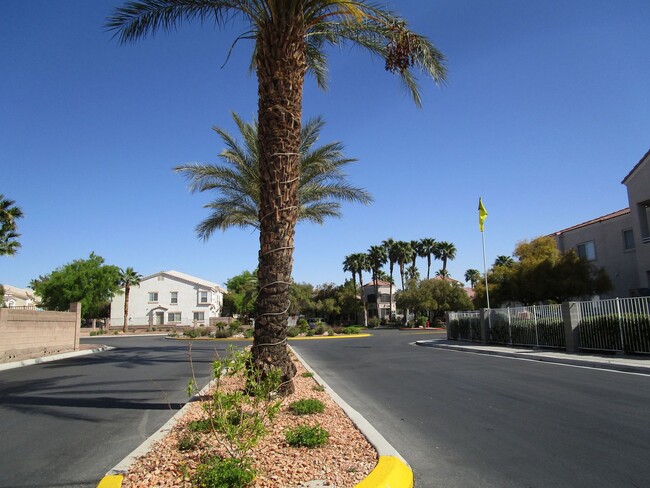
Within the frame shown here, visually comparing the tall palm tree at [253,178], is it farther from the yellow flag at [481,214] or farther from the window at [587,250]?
the window at [587,250]

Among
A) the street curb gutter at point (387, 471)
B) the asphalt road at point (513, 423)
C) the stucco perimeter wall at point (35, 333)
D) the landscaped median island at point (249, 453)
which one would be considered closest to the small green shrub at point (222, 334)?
the stucco perimeter wall at point (35, 333)

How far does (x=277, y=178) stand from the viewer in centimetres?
851

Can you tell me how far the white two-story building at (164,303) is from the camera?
199 feet

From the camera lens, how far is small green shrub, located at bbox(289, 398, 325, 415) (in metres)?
6.82

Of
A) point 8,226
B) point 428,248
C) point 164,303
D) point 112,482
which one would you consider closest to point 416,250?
point 428,248

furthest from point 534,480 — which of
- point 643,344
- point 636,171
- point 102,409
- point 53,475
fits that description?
point 636,171

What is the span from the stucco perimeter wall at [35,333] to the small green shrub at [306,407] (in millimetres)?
15443

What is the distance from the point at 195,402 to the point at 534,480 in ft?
18.5

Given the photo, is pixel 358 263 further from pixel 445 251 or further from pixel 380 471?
pixel 380 471

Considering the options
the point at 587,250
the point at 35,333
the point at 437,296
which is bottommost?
the point at 35,333

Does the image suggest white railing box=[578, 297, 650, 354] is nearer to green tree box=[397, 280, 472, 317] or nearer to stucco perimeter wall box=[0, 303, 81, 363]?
stucco perimeter wall box=[0, 303, 81, 363]

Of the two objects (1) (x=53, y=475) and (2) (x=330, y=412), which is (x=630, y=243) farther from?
(1) (x=53, y=475)

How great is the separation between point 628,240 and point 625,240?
18 cm

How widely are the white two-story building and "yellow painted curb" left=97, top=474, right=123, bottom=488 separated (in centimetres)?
5832
